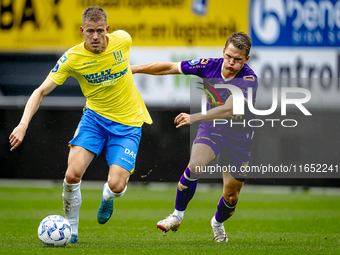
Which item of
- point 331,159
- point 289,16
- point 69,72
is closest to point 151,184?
point 331,159

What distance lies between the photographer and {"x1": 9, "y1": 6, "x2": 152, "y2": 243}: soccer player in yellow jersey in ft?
16.6

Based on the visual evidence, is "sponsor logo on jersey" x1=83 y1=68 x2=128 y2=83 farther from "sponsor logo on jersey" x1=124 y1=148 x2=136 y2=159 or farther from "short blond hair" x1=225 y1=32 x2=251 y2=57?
"short blond hair" x1=225 y1=32 x2=251 y2=57

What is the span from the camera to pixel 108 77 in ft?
17.6

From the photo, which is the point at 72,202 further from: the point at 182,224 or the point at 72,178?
the point at 182,224

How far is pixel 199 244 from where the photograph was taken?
5.39 m

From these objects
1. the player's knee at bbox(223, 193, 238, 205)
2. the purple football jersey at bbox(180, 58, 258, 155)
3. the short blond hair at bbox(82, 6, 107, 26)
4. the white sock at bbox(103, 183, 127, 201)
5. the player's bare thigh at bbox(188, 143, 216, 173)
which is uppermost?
the short blond hair at bbox(82, 6, 107, 26)

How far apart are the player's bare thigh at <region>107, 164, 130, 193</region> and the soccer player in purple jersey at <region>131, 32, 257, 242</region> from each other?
1.96ft

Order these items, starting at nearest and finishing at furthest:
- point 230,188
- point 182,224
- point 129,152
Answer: point 129,152
point 230,188
point 182,224

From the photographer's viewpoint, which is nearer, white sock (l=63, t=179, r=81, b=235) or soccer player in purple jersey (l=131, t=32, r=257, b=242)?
white sock (l=63, t=179, r=81, b=235)

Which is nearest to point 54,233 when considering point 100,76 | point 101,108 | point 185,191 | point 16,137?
point 16,137

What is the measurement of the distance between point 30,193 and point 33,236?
499cm

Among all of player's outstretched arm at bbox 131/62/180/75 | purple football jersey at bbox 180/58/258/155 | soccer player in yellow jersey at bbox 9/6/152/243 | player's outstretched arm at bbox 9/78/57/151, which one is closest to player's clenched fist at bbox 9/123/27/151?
player's outstretched arm at bbox 9/78/57/151

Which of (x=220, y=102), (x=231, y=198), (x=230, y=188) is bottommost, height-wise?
(x=231, y=198)

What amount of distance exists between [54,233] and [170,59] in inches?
266
